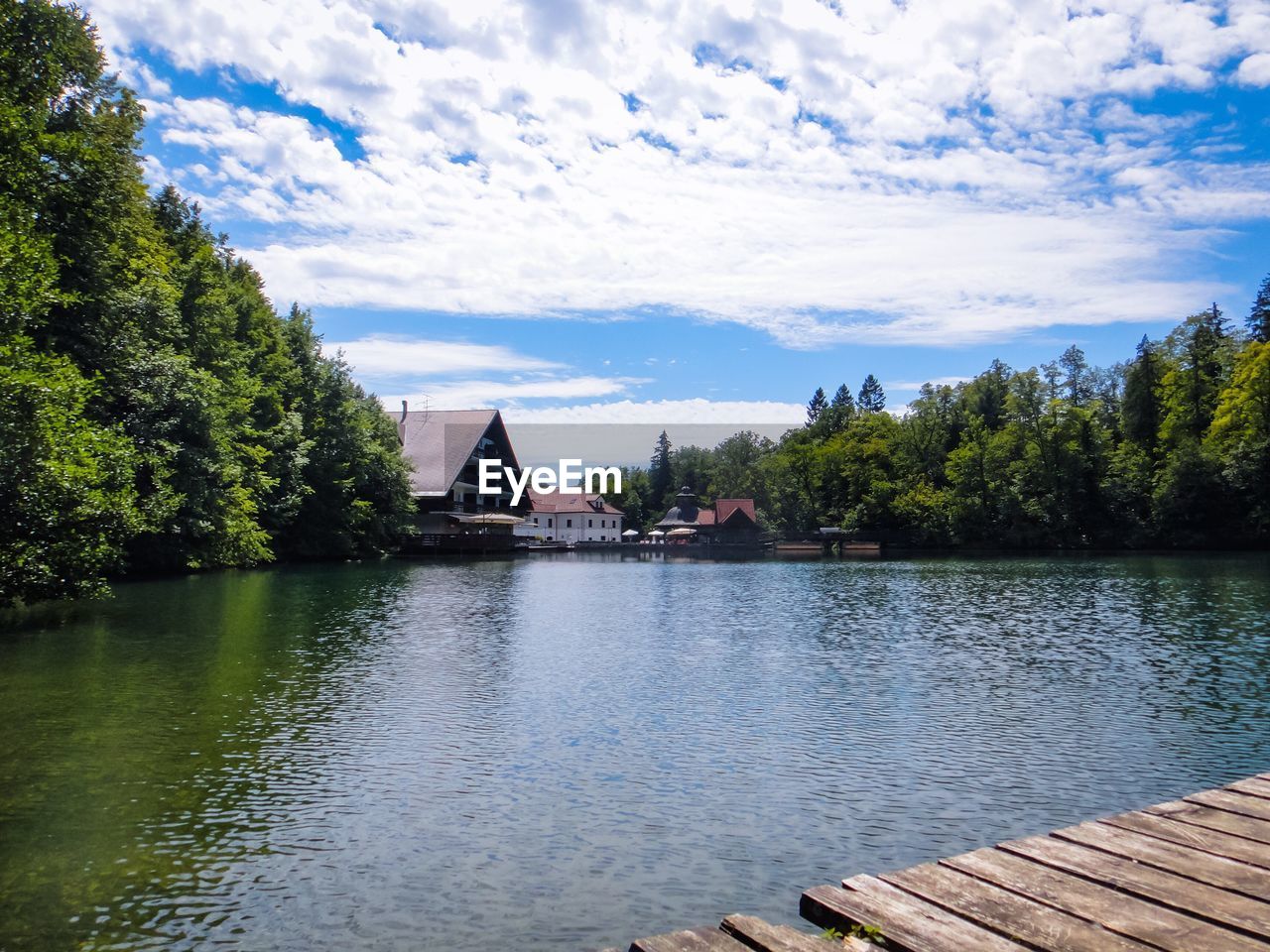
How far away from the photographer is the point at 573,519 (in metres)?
125

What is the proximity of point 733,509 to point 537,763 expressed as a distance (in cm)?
10007

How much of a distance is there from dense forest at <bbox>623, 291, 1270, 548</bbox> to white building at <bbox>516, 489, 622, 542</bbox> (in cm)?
2896

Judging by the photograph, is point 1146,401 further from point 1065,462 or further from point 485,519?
point 485,519

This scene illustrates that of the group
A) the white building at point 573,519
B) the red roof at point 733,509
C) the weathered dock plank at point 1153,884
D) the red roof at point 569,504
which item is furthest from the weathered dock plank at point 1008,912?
the red roof at point 569,504

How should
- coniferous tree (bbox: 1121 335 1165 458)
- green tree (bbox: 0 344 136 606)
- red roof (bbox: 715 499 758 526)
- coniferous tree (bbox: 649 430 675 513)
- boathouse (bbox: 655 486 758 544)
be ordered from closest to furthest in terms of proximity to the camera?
1. green tree (bbox: 0 344 136 606)
2. coniferous tree (bbox: 1121 335 1165 458)
3. boathouse (bbox: 655 486 758 544)
4. red roof (bbox: 715 499 758 526)
5. coniferous tree (bbox: 649 430 675 513)

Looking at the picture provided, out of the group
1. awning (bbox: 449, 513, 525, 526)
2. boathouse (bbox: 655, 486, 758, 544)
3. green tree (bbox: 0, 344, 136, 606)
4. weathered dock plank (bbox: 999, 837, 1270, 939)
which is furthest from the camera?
boathouse (bbox: 655, 486, 758, 544)

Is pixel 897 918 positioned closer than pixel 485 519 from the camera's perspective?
Yes

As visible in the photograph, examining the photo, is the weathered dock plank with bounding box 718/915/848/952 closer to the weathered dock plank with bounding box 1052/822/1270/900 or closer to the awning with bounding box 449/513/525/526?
the weathered dock plank with bounding box 1052/822/1270/900

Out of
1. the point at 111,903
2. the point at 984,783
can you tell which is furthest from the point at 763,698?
the point at 111,903

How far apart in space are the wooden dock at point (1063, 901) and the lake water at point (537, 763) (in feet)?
7.34

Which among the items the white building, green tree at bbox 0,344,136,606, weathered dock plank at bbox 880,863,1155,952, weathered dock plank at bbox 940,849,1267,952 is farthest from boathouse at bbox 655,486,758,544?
weathered dock plank at bbox 880,863,1155,952

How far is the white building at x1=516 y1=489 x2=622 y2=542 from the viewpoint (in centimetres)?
12362

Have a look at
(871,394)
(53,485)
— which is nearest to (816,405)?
(871,394)

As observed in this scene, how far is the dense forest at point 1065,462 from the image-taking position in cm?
6906
